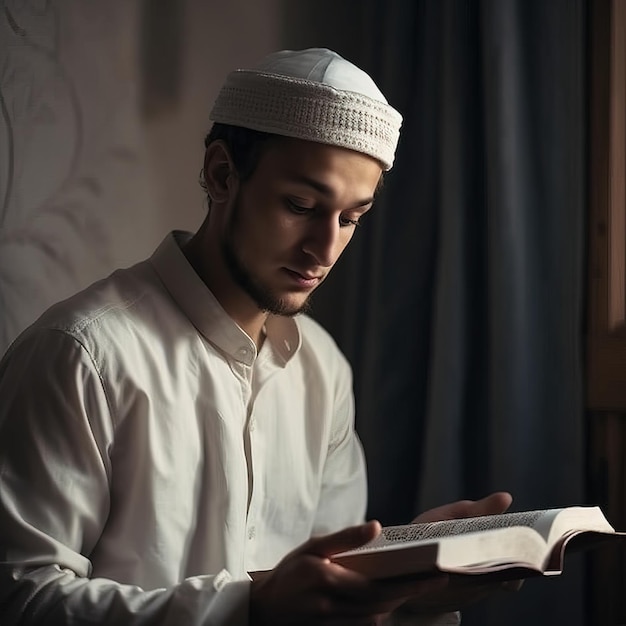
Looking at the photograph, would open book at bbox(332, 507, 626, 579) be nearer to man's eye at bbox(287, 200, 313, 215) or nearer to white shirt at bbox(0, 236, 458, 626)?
white shirt at bbox(0, 236, 458, 626)

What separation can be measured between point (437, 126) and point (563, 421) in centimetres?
64

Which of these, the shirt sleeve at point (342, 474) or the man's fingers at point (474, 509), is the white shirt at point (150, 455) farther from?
the man's fingers at point (474, 509)

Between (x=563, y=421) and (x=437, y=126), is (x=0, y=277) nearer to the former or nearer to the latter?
(x=437, y=126)

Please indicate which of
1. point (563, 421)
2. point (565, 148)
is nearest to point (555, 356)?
point (563, 421)

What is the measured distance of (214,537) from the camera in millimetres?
1389

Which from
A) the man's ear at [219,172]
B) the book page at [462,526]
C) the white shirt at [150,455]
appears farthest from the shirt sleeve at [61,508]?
the man's ear at [219,172]

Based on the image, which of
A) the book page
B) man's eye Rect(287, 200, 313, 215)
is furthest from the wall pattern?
the book page

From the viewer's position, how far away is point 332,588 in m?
1.03

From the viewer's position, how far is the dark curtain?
1.80 meters

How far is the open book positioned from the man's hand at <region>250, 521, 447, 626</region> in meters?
0.02

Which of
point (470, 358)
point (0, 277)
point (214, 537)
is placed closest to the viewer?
point (214, 537)

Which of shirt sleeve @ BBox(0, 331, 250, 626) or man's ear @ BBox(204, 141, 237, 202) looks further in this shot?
man's ear @ BBox(204, 141, 237, 202)

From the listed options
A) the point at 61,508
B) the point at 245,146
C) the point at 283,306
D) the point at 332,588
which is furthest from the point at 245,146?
the point at 332,588

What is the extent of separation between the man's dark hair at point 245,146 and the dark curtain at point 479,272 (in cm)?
56
